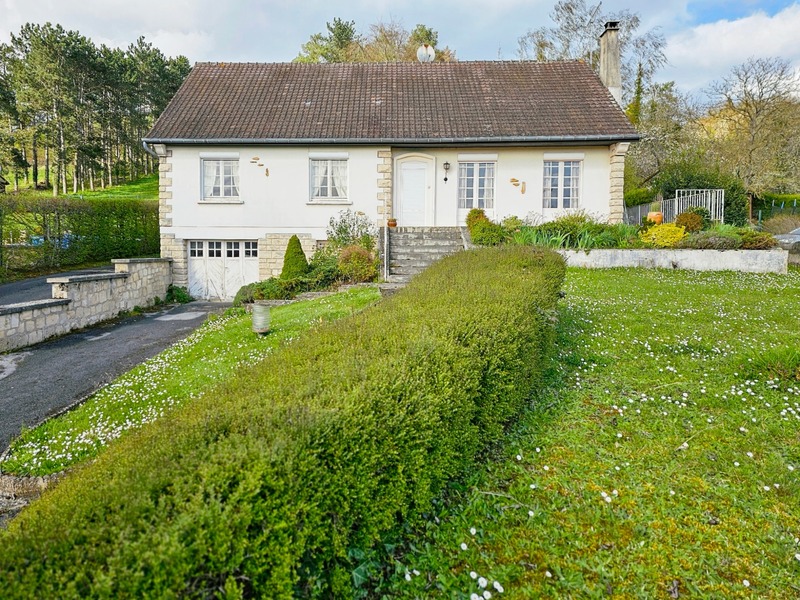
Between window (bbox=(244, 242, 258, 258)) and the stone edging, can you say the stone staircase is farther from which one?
the stone edging

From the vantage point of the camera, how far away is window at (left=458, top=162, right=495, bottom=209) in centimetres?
1513

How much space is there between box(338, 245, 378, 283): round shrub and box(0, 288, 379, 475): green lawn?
308cm

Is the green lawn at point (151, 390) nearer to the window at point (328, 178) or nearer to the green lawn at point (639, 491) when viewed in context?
the green lawn at point (639, 491)

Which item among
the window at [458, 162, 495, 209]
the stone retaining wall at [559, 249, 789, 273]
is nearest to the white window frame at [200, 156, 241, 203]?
the window at [458, 162, 495, 209]

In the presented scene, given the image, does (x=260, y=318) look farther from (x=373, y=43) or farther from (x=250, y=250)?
(x=373, y=43)

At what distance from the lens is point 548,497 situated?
3.29 meters

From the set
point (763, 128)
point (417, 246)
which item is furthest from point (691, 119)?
point (417, 246)

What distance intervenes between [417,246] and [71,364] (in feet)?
28.4

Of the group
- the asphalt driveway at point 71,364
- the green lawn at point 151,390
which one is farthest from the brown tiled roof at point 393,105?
the green lawn at point 151,390

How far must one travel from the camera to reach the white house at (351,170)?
14.6 metres

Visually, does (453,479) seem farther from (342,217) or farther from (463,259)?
(342,217)

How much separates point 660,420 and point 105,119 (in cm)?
4283

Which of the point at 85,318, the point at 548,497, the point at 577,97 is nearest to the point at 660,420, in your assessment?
the point at 548,497

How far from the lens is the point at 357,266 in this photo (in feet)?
40.9
